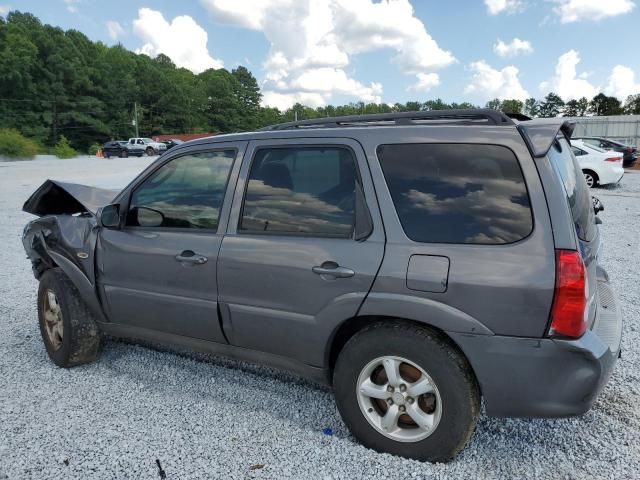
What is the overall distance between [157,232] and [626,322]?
4.08 metres

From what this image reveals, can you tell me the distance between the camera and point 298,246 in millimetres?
2697

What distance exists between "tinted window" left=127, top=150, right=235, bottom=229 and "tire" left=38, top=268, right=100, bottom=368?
2.70 feet

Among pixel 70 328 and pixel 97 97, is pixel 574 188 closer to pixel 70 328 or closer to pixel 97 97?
pixel 70 328

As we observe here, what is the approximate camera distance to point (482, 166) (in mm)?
2355

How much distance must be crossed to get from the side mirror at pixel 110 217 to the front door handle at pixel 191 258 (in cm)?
57

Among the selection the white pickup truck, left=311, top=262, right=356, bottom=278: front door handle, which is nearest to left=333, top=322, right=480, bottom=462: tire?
left=311, top=262, right=356, bottom=278: front door handle

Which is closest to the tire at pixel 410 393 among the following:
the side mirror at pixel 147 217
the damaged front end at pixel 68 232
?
the side mirror at pixel 147 217

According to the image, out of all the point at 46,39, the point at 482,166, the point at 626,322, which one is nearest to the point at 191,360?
the point at 482,166

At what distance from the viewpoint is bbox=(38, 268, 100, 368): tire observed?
12.0 feet

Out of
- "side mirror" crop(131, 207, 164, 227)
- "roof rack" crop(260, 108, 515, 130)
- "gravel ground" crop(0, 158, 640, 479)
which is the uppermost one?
"roof rack" crop(260, 108, 515, 130)

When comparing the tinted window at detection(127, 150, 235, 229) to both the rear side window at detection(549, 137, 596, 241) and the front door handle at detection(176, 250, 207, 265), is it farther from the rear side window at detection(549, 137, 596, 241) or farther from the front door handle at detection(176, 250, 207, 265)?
the rear side window at detection(549, 137, 596, 241)

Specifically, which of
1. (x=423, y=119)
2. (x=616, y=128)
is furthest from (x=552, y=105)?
(x=423, y=119)

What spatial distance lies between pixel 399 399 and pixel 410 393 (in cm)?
8

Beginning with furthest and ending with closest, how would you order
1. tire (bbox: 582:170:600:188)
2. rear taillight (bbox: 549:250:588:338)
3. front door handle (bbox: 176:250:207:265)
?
→ tire (bbox: 582:170:600:188), front door handle (bbox: 176:250:207:265), rear taillight (bbox: 549:250:588:338)
